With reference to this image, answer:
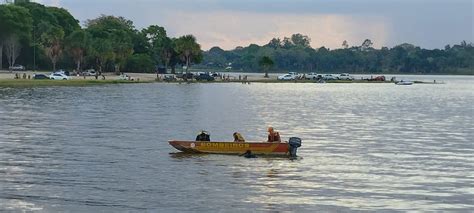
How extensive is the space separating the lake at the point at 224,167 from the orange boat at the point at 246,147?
74 cm

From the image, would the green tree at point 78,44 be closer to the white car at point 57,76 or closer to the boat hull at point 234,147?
the white car at point 57,76

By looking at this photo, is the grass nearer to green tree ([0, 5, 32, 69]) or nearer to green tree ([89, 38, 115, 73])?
green tree ([89, 38, 115, 73])

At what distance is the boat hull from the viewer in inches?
→ 1789

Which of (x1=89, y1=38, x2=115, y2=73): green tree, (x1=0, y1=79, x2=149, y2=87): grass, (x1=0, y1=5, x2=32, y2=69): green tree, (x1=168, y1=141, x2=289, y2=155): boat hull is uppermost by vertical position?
(x1=0, y1=5, x2=32, y2=69): green tree

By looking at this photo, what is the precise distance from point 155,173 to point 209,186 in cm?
469

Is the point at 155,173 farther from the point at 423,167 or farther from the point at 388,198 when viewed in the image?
the point at 423,167

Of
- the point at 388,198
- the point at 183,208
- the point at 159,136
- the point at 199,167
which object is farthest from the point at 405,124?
the point at 183,208

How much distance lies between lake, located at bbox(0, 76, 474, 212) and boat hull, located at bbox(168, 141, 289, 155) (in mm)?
713

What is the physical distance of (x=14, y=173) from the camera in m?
38.2

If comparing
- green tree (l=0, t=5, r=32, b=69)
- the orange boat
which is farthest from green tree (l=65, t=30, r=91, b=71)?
the orange boat

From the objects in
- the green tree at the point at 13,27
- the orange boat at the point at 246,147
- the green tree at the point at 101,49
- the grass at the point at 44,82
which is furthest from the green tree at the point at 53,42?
the orange boat at the point at 246,147

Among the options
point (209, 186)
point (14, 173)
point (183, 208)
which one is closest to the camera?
point (183, 208)

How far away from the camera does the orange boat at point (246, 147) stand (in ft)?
149

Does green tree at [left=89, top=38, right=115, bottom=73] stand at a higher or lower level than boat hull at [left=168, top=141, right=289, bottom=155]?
higher
